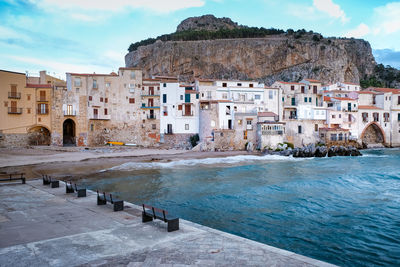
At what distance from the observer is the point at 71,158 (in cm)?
3525

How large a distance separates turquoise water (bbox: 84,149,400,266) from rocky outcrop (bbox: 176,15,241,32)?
109m

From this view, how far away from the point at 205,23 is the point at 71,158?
112115 mm

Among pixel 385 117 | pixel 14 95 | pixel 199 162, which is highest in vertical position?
pixel 14 95

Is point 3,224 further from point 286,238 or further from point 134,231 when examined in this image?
point 286,238

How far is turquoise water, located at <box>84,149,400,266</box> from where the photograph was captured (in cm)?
1144

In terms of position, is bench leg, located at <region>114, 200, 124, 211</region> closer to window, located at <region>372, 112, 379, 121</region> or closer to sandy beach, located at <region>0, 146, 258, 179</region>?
sandy beach, located at <region>0, 146, 258, 179</region>

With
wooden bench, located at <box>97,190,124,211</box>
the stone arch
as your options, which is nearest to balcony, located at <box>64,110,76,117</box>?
wooden bench, located at <box>97,190,124,211</box>

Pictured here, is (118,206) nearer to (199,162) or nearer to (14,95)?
(199,162)

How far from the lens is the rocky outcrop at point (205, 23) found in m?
130

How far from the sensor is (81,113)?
47438 millimetres

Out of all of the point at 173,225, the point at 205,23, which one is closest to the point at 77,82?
the point at 173,225

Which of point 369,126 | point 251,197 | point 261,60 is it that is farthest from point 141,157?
point 261,60

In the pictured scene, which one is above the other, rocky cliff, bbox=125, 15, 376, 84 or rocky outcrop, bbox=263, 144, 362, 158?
rocky cliff, bbox=125, 15, 376, 84

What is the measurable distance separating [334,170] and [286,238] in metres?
22.6
